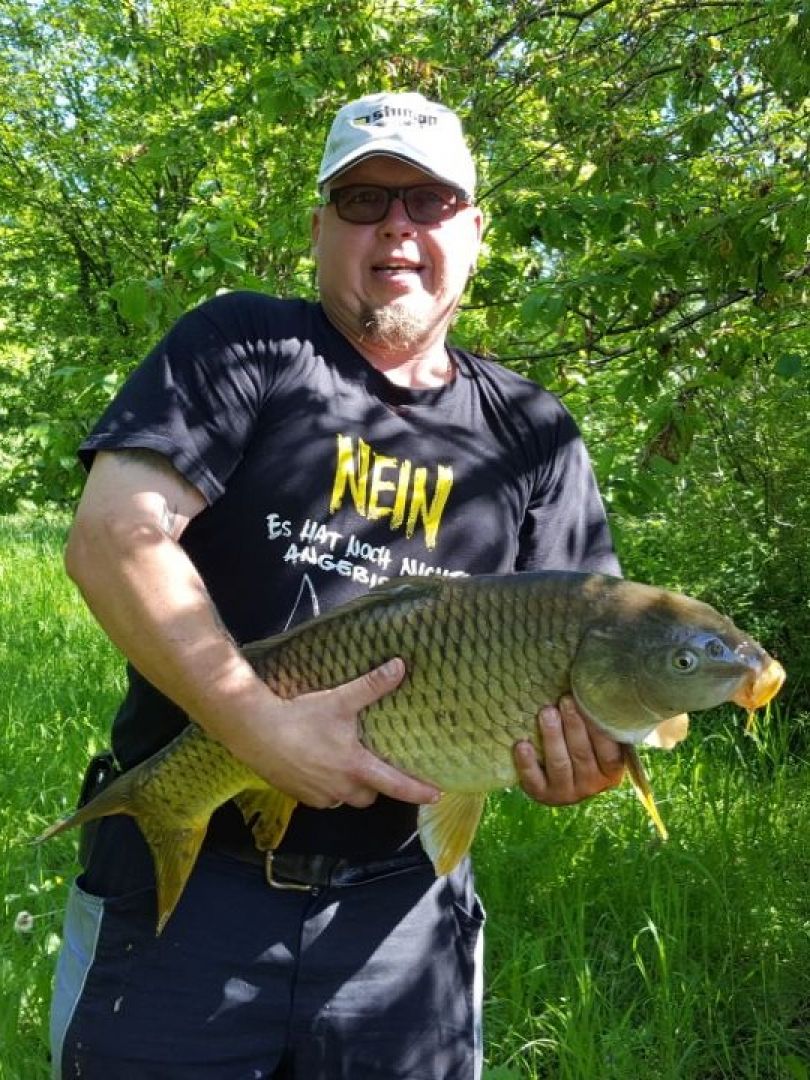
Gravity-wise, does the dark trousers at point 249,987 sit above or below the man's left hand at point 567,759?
below

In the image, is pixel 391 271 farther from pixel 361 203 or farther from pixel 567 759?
pixel 567 759

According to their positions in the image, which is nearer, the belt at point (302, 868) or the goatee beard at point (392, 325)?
the belt at point (302, 868)

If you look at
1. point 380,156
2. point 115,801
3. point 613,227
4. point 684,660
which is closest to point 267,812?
point 115,801

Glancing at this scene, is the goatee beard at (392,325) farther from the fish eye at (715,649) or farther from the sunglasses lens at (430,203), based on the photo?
the fish eye at (715,649)

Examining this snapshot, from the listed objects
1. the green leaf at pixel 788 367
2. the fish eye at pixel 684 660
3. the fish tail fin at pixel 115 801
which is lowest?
the fish tail fin at pixel 115 801

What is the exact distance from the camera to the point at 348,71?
4.91 metres

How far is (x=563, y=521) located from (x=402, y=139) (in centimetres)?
84

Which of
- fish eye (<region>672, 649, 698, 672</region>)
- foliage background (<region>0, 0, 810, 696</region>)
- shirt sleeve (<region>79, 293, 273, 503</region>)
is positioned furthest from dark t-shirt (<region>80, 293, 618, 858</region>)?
foliage background (<region>0, 0, 810, 696</region>)

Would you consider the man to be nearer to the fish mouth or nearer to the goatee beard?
the goatee beard

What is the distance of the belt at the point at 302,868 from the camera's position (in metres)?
1.90

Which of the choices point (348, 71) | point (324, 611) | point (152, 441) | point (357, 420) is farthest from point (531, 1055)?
point (348, 71)

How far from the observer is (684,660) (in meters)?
1.70

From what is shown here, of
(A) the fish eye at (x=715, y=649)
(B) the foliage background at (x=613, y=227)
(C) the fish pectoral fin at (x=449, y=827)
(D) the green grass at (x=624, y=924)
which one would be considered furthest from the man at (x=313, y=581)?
(B) the foliage background at (x=613, y=227)

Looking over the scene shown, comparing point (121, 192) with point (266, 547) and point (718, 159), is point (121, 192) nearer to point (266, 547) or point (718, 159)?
point (718, 159)
